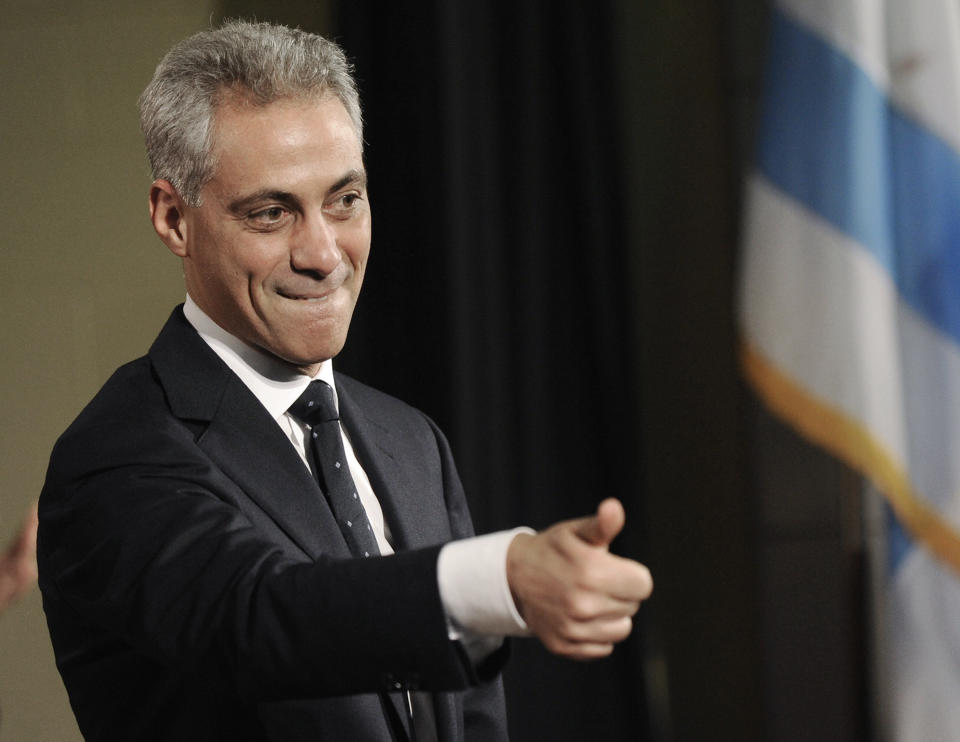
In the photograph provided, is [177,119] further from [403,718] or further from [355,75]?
[355,75]

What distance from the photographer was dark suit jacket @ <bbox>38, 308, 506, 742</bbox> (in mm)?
976

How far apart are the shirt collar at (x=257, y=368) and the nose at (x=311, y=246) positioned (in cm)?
13

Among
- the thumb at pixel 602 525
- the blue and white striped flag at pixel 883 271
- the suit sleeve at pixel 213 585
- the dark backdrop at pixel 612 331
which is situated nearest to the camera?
the thumb at pixel 602 525

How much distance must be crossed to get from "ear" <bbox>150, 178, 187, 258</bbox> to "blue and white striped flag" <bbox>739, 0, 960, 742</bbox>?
48.6 inches

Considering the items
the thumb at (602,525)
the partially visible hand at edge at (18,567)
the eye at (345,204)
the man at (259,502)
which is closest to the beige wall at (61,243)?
the partially visible hand at edge at (18,567)

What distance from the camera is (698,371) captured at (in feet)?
8.54

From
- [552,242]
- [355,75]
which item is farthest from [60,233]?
[552,242]

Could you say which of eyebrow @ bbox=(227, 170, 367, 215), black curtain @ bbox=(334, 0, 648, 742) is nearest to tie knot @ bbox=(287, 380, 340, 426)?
eyebrow @ bbox=(227, 170, 367, 215)

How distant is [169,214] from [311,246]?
19 centimetres

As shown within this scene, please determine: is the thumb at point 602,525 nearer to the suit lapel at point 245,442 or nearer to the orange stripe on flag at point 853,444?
the suit lapel at point 245,442

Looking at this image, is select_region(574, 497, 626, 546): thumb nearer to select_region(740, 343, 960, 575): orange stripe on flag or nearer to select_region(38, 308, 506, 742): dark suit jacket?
select_region(38, 308, 506, 742): dark suit jacket

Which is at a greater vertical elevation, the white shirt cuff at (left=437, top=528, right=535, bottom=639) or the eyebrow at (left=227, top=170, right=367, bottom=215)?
the eyebrow at (left=227, top=170, right=367, bottom=215)

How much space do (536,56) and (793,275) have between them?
699mm

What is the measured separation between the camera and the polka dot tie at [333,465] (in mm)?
1332
